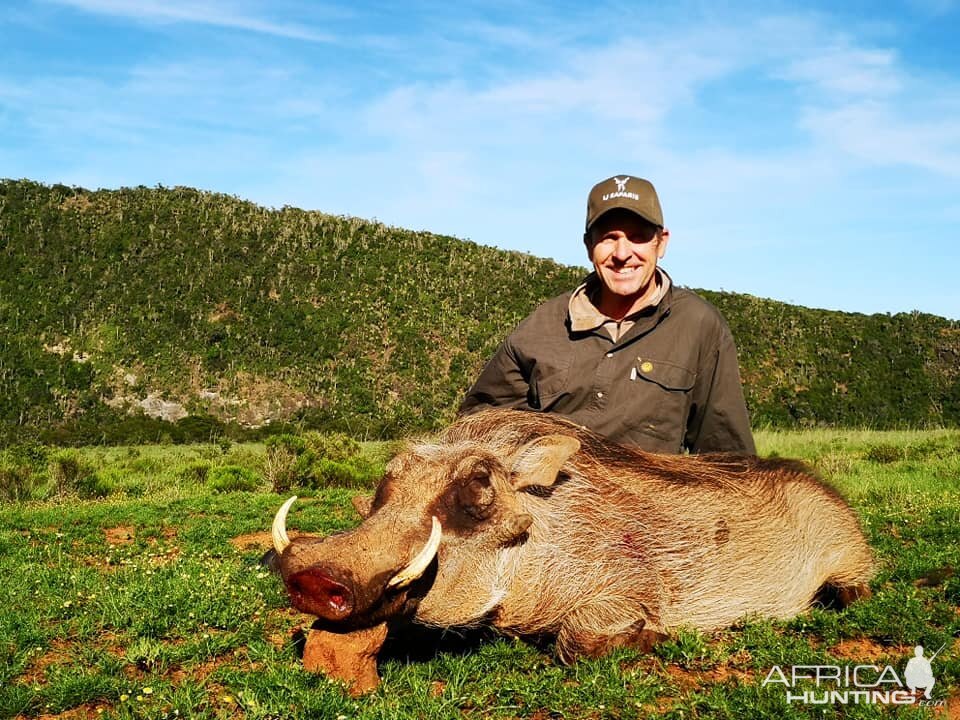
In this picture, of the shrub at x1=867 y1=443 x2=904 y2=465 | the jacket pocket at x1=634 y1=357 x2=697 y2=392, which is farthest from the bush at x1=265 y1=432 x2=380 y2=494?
the jacket pocket at x1=634 y1=357 x2=697 y2=392

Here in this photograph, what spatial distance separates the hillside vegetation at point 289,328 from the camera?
3969 centimetres

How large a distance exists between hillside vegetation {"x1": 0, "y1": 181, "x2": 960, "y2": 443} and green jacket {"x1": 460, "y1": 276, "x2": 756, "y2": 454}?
1114 inches

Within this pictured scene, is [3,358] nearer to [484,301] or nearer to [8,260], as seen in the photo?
[8,260]

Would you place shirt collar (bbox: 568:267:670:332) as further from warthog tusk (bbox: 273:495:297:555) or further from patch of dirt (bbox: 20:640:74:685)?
patch of dirt (bbox: 20:640:74:685)

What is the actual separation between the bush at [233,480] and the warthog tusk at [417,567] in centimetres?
1092

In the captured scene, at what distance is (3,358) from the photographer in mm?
39031

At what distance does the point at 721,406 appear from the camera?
165 inches

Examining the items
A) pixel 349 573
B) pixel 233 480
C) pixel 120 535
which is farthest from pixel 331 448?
pixel 349 573

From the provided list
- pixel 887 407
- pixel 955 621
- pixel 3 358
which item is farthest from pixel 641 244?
pixel 887 407

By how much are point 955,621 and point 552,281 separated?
50999 mm

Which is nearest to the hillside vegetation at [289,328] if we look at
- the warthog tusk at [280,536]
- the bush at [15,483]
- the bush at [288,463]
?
the bush at [288,463]

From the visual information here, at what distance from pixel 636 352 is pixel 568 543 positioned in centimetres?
118

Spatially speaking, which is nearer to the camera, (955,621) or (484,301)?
(955,621)

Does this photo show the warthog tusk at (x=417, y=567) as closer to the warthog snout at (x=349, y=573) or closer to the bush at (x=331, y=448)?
the warthog snout at (x=349, y=573)
